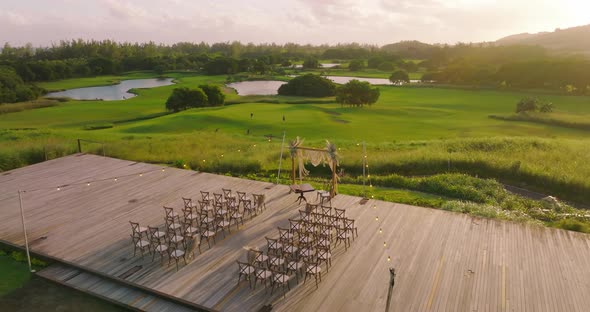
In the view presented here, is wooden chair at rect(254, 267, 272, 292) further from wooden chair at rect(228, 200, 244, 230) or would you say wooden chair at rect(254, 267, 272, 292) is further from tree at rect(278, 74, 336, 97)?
tree at rect(278, 74, 336, 97)

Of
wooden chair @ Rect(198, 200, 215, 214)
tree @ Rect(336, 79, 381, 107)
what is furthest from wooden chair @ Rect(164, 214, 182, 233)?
tree @ Rect(336, 79, 381, 107)

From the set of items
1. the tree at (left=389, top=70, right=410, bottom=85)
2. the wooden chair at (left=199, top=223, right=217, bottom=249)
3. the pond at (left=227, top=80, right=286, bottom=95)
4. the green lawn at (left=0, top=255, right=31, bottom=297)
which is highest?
the tree at (left=389, top=70, right=410, bottom=85)

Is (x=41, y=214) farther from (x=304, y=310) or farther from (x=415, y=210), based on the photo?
(x=415, y=210)

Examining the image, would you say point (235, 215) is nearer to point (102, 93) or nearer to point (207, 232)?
point (207, 232)

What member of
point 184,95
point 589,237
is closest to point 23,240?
point 589,237

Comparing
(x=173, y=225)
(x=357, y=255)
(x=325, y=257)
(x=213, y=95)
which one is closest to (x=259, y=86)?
(x=213, y=95)

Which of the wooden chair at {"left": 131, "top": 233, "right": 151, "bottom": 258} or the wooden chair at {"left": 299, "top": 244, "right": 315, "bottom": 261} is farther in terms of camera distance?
the wooden chair at {"left": 131, "top": 233, "right": 151, "bottom": 258}
